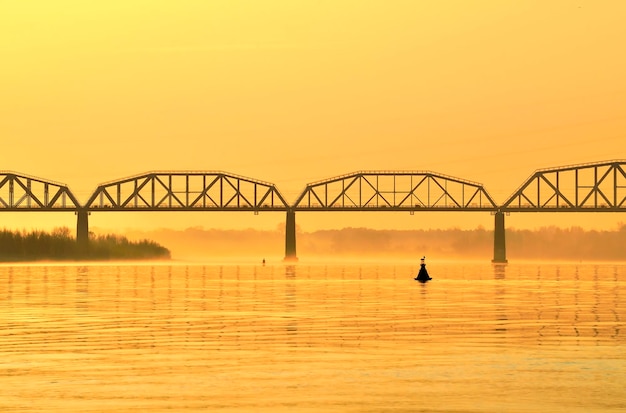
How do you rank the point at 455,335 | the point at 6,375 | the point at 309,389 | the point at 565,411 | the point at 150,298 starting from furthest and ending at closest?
the point at 150,298 < the point at 455,335 < the point at 6,375 < the point at 309,389 < the point at 565,411

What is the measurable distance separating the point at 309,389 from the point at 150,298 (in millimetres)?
43045

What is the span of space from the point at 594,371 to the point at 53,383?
38.8 feet

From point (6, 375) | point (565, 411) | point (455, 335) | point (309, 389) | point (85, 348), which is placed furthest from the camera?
point (455, 335)

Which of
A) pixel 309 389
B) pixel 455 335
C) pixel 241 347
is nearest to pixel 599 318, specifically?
pixel 455 335

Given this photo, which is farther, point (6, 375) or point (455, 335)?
point (455, 335)

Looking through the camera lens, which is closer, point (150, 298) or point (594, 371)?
point (594, 371)

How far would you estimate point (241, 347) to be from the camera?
35.5m

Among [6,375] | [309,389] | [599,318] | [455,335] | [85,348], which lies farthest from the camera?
[599,318]

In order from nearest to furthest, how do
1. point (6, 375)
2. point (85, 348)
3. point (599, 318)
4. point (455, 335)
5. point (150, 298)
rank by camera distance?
point (6, 375)
point (85, 348)
point (455, 335)
point (599, 318)
point (150, 298)

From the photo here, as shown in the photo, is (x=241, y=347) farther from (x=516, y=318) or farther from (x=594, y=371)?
(x=516, y=318)

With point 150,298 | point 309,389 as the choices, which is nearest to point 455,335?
point 309,389

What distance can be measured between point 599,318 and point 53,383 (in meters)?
28.0

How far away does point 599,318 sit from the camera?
49.8 metres

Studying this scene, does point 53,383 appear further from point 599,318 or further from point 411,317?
point 599,318
